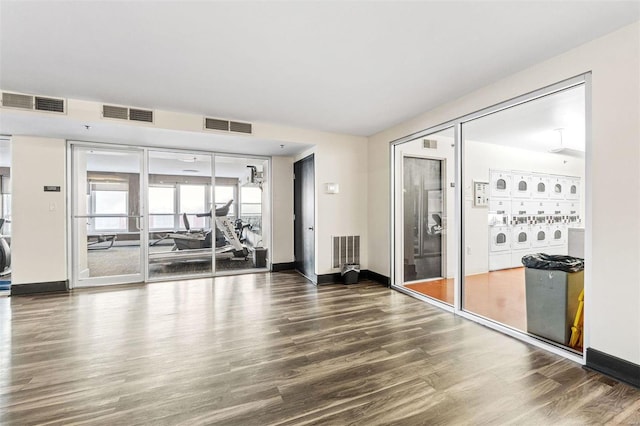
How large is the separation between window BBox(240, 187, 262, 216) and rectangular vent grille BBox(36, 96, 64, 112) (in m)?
3.00

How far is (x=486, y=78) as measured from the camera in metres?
2.87

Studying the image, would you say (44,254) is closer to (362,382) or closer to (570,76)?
(362,382)

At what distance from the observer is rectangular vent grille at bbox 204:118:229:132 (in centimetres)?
409

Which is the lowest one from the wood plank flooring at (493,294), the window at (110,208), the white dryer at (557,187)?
the wood plank flooring at (493,294)

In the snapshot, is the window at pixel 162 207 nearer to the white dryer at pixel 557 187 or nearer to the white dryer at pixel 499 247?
the white dryer at pixel 499 247

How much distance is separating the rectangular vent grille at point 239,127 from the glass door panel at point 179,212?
143cm

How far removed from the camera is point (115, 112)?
3.63m

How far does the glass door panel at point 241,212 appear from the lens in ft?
18.4

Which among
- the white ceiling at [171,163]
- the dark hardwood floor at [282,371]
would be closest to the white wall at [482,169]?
the dark hardwood floor at [282,371]

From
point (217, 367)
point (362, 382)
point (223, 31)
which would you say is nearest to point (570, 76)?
point (223, 31)

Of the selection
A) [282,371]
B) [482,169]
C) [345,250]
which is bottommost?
[282,371]

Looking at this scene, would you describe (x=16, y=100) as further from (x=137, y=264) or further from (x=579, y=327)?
(x=579, y=327)

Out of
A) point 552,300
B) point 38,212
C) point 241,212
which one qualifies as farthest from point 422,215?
point 38,212

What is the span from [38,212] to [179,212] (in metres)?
2.01
